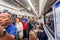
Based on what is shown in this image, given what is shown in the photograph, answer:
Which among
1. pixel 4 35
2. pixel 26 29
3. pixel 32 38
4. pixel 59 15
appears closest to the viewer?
pixel 59 15

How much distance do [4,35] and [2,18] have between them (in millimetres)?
248

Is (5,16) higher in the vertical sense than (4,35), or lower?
higher

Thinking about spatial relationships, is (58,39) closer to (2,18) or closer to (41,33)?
(2,18)

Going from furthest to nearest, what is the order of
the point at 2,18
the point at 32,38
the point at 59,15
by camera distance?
the point at 32,38 < the point at 2,18 < the point at 59,15

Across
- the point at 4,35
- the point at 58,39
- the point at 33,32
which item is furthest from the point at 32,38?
the point at 58,39

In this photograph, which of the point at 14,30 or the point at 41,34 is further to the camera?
the point at 41,34

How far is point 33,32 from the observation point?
9.78ft

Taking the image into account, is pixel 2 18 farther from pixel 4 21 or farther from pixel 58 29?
Answer: pixel 58 29

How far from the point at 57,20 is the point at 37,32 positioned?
2044 millimetres

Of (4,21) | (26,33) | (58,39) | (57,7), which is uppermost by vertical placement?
(57,7)

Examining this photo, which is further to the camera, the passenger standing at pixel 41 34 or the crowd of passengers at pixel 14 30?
the passenger standing at pixel 41 34

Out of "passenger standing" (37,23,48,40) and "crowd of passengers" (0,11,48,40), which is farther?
"passenger standing" (37,23,48,40)

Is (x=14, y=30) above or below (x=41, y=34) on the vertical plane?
above

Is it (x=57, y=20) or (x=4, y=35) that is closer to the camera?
(x=57, y=20)
